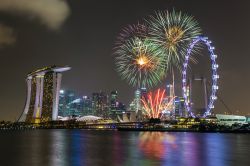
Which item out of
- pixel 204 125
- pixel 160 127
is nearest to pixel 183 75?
pixel 204 125

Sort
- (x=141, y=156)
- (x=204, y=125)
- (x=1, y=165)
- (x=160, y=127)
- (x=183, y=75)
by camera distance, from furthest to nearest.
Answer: (x=160, y=127) → (x=204, y=125) → (x=183, y=75) → (x=141, y=156) → (x=1, y=165)

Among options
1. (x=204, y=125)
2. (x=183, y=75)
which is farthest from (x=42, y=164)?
(x=204, y=125)

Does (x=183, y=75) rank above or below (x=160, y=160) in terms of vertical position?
above

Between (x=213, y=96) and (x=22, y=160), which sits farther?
(x=213, y=96)

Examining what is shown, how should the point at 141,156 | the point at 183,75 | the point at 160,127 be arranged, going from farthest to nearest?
the point at 160,127 → the point at 183,75 → the point at 141,156

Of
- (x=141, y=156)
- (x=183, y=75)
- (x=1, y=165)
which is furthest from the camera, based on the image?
(x=183, y=75)

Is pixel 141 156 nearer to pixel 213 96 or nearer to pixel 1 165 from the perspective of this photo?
pixel 1 165

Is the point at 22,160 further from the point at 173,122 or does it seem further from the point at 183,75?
the point at 173,122

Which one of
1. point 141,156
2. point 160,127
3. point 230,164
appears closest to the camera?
point 230,164

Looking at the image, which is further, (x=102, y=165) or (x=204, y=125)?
(x=204, y=125)
